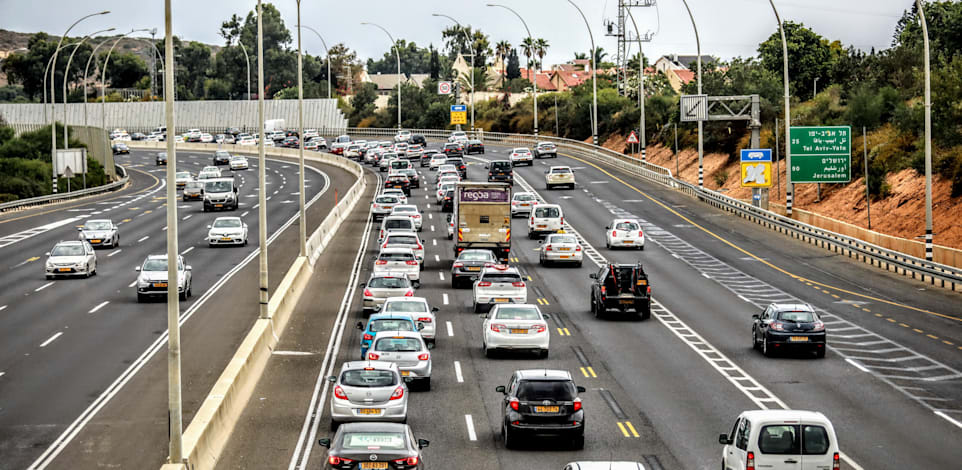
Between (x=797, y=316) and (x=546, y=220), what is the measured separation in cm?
2712

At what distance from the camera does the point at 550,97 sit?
489 feet

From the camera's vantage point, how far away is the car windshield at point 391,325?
28750 millimetres

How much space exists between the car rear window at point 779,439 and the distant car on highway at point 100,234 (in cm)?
4337

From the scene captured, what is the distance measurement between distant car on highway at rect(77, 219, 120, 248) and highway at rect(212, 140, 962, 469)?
37.3 ft

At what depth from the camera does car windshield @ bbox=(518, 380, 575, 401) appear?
21.3m

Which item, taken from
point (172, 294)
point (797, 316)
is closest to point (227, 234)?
point (797, 316)

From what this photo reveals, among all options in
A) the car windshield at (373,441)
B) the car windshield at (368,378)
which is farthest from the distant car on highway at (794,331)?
the car windshield at (373,441)

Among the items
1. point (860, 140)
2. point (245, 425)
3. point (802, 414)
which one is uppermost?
point (860, 140)

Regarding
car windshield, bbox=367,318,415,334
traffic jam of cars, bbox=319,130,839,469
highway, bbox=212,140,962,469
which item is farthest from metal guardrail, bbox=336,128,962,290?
car windshield, bbox=367,318,415,334

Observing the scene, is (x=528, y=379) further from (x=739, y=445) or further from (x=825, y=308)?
(x=825, y=308)

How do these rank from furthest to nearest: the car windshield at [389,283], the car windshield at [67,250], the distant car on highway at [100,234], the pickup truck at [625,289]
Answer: the distant car on highway at [100,234] → the car windshield at [67,250] → the car windshield at [389,283] → the pickup truck at [625,289]

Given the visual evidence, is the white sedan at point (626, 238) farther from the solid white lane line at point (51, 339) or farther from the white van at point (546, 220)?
the solid white lane line at point (51, 339)

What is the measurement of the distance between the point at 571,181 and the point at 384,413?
56925 millimetres

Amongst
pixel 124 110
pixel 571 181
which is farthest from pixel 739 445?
pixel 124 110
